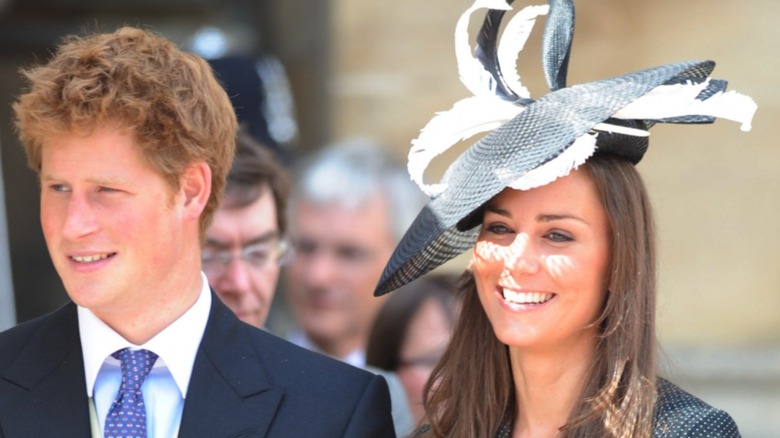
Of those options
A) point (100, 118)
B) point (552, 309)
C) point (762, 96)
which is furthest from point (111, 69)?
point (762, 96)

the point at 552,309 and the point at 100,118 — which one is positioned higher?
the point at 100,118

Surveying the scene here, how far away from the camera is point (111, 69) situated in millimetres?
2887

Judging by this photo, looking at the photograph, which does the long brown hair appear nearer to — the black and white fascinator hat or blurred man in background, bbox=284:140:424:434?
→ the black and white fascinator hat

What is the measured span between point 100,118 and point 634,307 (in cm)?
105

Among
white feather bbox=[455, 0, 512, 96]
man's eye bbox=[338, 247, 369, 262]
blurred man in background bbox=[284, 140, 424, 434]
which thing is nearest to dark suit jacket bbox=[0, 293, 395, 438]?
white feather bbox=[455, 0, 512, 96]

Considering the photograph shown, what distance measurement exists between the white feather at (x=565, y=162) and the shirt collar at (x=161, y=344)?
738mm

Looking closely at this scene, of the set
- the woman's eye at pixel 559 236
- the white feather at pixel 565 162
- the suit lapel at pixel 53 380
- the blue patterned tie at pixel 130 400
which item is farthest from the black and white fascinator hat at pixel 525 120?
the suit lapel at pixel 53 380

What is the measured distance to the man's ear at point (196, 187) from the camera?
2.99 m

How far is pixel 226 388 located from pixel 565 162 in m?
0.79

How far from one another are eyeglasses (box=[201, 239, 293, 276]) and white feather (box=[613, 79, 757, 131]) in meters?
1.40

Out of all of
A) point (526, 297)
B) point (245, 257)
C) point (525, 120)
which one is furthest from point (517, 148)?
point (245, 257)

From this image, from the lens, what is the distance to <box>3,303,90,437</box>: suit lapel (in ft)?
9.40

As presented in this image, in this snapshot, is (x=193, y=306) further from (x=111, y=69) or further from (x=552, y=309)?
(x=552, y=309)

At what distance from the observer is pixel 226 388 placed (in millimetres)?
2963
